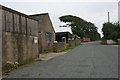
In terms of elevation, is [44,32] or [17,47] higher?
[44,32]

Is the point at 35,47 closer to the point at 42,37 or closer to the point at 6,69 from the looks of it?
the point at 6,69

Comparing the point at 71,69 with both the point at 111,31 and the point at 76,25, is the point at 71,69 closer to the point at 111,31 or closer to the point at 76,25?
the point at 111,31

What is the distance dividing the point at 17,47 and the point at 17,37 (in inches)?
25.4

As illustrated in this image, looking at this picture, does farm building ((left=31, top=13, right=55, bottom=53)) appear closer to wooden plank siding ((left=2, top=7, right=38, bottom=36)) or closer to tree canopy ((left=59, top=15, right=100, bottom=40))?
wooden plank siding ((left=2, top=7, right=38, bottom=36))

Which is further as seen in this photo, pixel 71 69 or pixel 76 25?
pixel 76 25

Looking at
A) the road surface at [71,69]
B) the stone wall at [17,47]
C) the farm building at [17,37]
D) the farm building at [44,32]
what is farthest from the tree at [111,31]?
the road surface at [71,69]

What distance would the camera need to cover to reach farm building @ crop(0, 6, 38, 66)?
1477cm

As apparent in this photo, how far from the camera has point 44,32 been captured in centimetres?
3597

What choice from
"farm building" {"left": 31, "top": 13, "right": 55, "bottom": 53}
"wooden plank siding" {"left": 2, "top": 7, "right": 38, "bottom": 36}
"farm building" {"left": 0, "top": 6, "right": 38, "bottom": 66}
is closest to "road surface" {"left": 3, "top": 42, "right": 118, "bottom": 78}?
"farm building" {"left": 0, "top": 6, "right": 38, "bottom": 66}

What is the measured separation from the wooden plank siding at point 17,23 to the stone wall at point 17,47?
0.32m

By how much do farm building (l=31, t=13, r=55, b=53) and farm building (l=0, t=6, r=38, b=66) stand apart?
40.9 ft

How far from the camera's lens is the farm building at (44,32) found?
3398 centimetres

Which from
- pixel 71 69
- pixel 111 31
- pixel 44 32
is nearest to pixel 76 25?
pixel 111 31

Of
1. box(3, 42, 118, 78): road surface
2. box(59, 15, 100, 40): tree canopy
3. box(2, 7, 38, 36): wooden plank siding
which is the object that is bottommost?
box(3, 42, 118, 78): road surface
